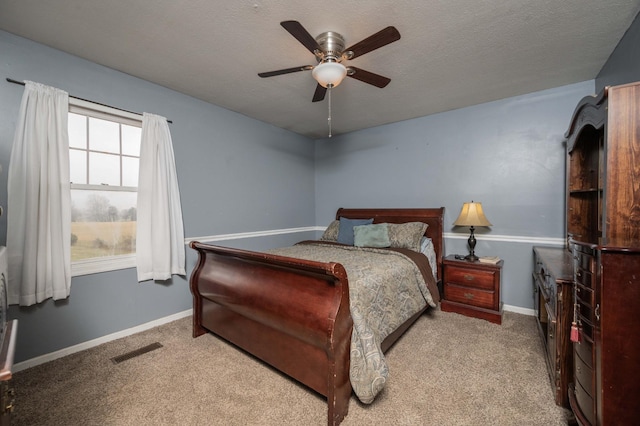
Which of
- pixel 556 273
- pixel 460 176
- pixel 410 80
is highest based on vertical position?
pixel 410 80

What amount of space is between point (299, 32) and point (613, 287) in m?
1.91

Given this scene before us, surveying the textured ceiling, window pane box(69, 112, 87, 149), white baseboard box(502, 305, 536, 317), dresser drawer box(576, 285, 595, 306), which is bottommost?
white baseboard box(502, 305, 536, 317)

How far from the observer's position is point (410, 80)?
8.87 feet

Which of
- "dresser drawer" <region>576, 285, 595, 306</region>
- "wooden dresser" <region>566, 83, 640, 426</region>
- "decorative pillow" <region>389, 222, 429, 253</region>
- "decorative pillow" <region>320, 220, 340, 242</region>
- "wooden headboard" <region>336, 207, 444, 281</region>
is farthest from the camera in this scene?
"decorative pillow" <region>320, 220, 340, 242</region>

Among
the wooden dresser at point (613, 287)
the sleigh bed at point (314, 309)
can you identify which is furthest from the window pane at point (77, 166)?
the wooden dresser at point (613, 287)

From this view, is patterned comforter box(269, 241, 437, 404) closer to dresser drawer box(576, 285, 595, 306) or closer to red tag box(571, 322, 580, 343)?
red tag box(571, 322, 580, 343)

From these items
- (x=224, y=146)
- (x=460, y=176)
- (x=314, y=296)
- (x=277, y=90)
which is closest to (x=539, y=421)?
(x=314, y=296)

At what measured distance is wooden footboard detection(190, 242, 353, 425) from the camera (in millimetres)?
1508

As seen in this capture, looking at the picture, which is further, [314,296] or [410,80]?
[410,80]

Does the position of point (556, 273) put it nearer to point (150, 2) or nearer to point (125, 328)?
point (150, 2)

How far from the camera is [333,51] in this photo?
202 centimetres

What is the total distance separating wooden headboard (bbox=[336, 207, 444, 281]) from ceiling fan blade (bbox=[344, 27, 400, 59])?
93.7 inches

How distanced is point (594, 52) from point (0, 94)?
4.65m

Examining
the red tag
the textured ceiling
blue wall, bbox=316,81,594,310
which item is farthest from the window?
the red tag
